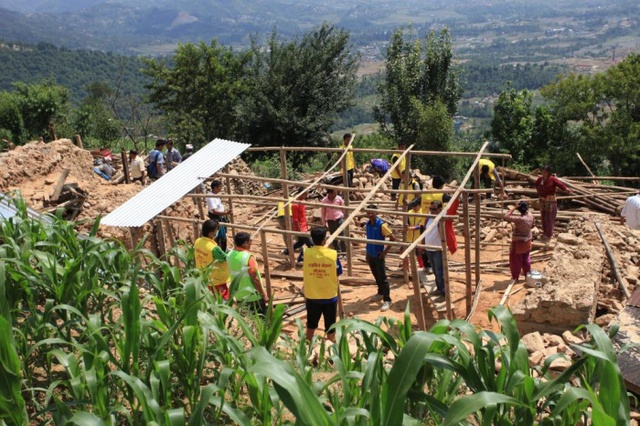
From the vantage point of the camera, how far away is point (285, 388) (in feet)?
9.18

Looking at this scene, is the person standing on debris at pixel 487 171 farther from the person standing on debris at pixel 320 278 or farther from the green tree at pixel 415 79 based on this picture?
the green tree at pixel 415 79

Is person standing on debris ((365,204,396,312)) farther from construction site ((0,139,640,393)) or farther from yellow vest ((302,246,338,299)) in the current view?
yellow vest ((302,246,338,299))

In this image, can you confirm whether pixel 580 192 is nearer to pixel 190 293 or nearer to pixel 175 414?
pixel 190 293

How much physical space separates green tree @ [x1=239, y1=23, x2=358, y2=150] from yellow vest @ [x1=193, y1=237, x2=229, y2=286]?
16.3 metres

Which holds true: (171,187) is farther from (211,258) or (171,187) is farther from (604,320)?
(604,320)

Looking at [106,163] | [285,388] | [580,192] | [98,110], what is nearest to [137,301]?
[285,388]

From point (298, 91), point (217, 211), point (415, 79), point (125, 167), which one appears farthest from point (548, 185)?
point (298, 91)

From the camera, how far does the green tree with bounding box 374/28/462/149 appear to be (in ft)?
74.1

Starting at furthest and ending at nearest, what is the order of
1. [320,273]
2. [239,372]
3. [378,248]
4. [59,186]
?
[59,186] < [378,248] < [320,273] < [239,372]

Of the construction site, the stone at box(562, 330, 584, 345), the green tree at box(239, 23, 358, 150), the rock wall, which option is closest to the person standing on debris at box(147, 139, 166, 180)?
the construction site

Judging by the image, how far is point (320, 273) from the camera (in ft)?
19.9

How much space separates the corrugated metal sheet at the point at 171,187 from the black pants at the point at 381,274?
7.90ft

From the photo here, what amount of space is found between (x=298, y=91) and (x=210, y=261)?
17682mm

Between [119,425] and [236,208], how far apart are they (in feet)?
27.9
